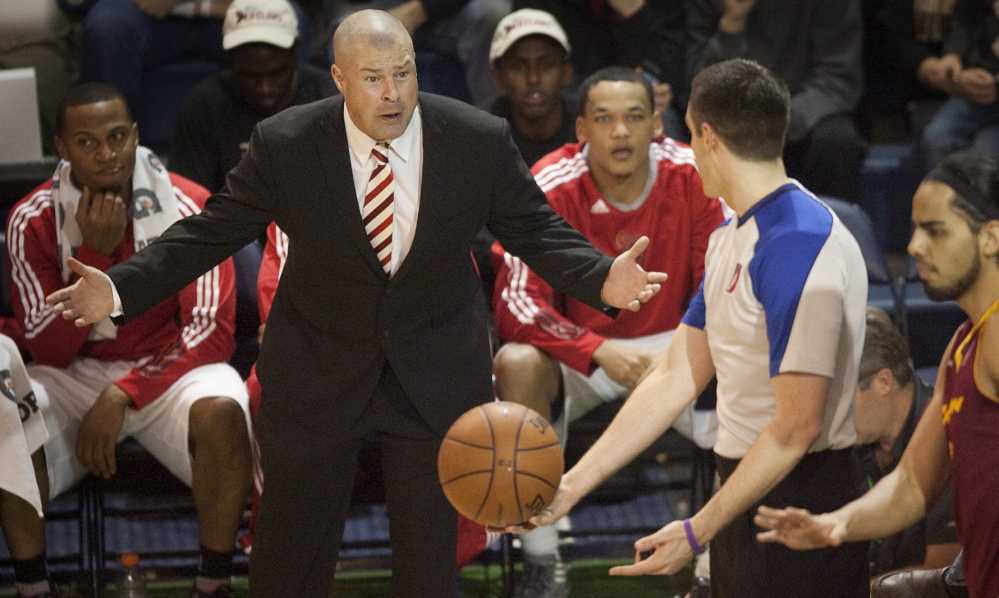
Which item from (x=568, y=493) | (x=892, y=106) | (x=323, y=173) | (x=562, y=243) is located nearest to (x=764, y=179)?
(x=562, y=243)

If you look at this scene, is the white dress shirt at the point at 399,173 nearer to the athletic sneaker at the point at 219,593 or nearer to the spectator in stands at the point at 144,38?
the athletic sneaker at the point at 219,593

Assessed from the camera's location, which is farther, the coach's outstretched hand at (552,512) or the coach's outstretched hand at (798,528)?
the coach's outstretched hand at (552,512)

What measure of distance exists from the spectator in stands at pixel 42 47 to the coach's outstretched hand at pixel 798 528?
4.51 metres

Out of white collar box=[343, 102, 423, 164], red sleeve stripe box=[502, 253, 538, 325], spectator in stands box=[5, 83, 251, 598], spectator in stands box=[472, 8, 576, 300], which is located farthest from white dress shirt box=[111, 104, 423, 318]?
spectator in stands box=[472, 8, 576, 300]

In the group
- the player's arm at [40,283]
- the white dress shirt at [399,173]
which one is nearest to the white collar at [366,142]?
the white dress shirt at [399,173]

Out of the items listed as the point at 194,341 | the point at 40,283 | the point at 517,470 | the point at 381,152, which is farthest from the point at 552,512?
the point at 40,283

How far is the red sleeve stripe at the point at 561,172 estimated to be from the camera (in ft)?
16.3

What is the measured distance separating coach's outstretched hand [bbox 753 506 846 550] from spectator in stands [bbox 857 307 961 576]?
1.23 metres

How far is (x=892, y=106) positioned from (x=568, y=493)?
170 inches

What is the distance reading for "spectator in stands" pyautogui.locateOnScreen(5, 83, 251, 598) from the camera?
437cm

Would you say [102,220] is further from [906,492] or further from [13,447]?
[906,492]

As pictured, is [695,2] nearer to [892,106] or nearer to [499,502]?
[892,106]

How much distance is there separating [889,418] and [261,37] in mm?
3117

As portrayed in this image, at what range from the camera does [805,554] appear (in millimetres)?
3092
